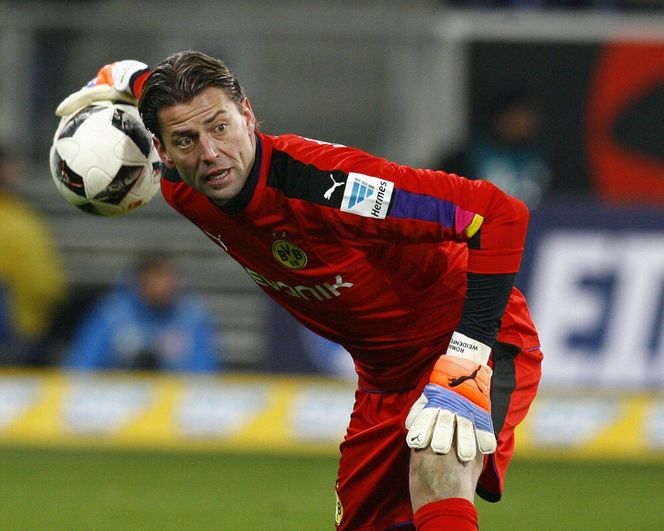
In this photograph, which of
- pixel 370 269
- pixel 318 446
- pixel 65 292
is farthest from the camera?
pixel 65 292

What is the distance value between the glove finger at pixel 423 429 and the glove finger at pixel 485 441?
166 mm

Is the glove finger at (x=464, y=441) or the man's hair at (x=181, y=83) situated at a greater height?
the man's hair at (x=181, y=83)

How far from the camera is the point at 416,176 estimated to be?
4.37 m

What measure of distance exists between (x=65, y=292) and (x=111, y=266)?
2.47 ft

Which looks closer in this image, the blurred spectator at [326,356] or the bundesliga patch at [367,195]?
the bundesliga patch at [367,195]

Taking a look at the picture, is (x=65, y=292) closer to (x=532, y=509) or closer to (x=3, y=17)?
(x=3, y=17)

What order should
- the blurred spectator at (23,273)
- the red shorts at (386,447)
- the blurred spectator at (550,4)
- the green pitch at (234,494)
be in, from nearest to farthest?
the red shorts at (386,447), the green pitch at (234,494), the blurred spectator at (23,273), the blurred spectator at (550,4)

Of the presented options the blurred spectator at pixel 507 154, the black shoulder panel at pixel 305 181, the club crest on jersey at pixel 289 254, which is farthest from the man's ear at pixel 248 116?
the blurred spectator at pixel 507 154

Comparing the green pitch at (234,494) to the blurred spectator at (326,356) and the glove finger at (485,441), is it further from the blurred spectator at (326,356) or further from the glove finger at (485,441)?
the glove finger at (485,441)

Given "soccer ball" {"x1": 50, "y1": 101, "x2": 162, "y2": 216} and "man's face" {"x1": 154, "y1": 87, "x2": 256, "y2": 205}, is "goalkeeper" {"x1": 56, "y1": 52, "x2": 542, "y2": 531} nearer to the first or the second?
"man's face" {"x1": 154, "y1": 87, "x2": 256, "y2": 205}

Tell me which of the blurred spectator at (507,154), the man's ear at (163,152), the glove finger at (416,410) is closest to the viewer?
the glove finger at (416,410)

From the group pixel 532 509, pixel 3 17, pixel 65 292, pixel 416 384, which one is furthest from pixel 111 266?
pixel 416 384

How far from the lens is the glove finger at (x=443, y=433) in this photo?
13.5ft

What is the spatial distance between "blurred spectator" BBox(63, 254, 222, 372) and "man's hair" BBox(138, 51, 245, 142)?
5.23m
